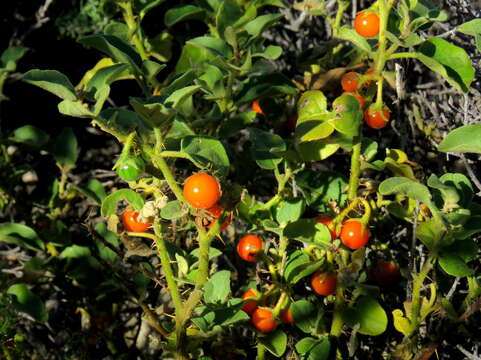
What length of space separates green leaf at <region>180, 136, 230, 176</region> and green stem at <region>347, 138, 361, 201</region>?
1.11 ft

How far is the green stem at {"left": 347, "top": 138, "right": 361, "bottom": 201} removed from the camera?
57.6 inches

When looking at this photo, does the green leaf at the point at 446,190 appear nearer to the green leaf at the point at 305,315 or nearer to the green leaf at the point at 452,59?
the green leaf at the point at 452,59

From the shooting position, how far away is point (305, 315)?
1499 millimetres

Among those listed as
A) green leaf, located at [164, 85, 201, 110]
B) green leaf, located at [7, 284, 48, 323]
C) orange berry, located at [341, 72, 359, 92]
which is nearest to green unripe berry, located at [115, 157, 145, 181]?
green leaf, located at [164, 85, 201, 110]

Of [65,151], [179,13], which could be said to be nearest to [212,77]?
[179,13]

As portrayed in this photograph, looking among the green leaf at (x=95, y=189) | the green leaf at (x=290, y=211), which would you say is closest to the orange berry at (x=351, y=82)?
the green leaf at (x=290, y=211)

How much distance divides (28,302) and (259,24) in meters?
1.10

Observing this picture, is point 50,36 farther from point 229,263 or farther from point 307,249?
point 307,249

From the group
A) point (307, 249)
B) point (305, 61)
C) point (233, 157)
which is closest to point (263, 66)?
point (305, 61)

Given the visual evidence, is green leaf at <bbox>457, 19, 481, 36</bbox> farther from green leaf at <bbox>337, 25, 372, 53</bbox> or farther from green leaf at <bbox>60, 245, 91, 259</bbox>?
green leaf at <bbox>60, 245, 91, 259</bbox>

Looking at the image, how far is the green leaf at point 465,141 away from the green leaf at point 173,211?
58cm

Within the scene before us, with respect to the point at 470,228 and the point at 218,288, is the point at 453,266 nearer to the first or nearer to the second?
the point at 470,228

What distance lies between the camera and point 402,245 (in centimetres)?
198

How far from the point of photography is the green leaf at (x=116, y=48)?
1425mm
